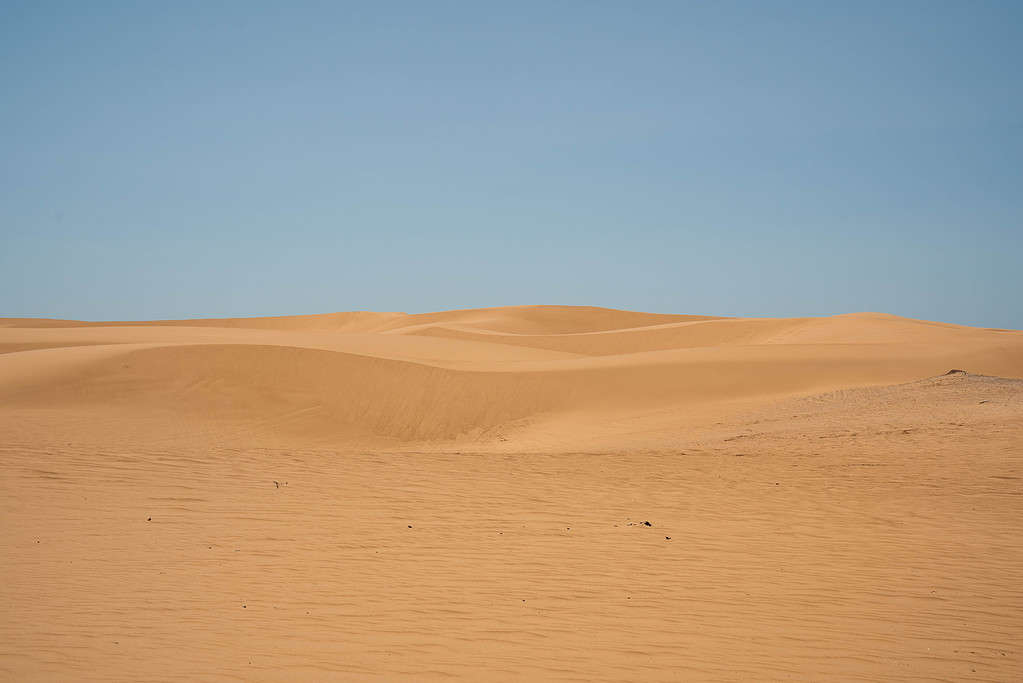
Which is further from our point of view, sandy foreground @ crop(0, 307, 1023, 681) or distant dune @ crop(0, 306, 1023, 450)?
distant dune @ crop(0, 306, 1023, 450)

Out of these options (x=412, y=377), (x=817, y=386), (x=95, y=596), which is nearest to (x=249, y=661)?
(x=95, y=596)

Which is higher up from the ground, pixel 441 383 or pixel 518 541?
pixel 441 383

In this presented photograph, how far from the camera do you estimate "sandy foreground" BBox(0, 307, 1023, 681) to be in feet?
17.8

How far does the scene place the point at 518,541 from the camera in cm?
822

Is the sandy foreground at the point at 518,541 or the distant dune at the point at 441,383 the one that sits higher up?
the distant dune at the point at 441,383

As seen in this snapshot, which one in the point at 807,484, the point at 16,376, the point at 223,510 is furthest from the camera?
the point at 16,376

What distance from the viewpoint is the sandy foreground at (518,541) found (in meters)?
5.42

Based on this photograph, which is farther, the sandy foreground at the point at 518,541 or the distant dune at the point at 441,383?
the distant dune at the point at 441,383

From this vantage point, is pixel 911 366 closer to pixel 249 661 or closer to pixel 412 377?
pixel 412 377

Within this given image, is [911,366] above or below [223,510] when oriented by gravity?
above

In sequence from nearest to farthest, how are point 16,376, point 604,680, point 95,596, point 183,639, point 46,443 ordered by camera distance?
point 604,680, point 183,639, point 95,596, point 46,443, point 16,376

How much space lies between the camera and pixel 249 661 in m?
5.16

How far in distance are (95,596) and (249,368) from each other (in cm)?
1680

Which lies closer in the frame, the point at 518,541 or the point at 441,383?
the point at 518,541
